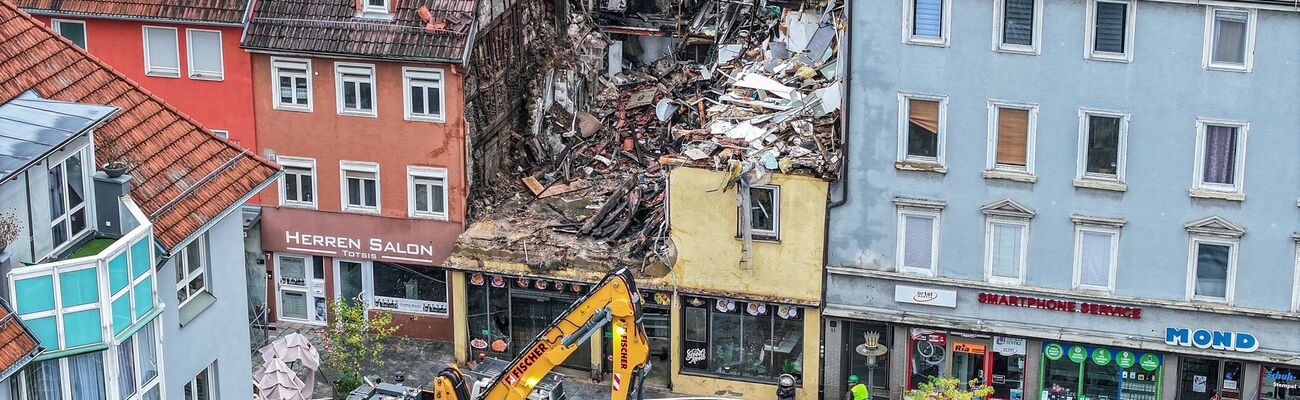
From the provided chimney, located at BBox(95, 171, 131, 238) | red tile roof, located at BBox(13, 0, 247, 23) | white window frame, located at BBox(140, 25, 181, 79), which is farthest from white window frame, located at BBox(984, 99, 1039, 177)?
chimney, located at BBox(95, 171, 131, 238)

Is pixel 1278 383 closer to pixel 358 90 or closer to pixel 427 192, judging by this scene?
pixel 427 192

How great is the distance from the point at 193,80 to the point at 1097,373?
28515 millimetres

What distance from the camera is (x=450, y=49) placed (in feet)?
185

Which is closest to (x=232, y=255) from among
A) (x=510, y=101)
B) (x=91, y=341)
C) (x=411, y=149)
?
(x=91, y=341)

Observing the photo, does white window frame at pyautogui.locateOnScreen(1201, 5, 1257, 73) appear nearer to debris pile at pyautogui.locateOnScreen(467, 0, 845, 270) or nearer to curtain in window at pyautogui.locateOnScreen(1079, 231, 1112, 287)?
curtain in window at pyautogui.locateOnScreen(1079, 231, 1112, 287)

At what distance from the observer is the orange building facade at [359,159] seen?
57.1 metres

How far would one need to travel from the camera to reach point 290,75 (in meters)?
58.1

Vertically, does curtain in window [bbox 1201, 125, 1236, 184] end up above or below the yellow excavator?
above

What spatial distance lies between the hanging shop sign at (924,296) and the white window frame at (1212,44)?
9479 mm

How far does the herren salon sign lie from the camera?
5906 centimetres

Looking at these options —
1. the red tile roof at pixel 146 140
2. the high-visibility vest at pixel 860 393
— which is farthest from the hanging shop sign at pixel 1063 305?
the red tile roof at pixel 146 140

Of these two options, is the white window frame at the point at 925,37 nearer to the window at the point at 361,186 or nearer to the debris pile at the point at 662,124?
the debris pile at the point at 662,124

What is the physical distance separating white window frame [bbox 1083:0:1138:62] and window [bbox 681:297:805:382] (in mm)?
11266

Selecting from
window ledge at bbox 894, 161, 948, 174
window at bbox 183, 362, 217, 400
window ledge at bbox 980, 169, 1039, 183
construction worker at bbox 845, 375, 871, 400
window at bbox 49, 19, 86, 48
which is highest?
window at bbox 49, 19, 86, 48
